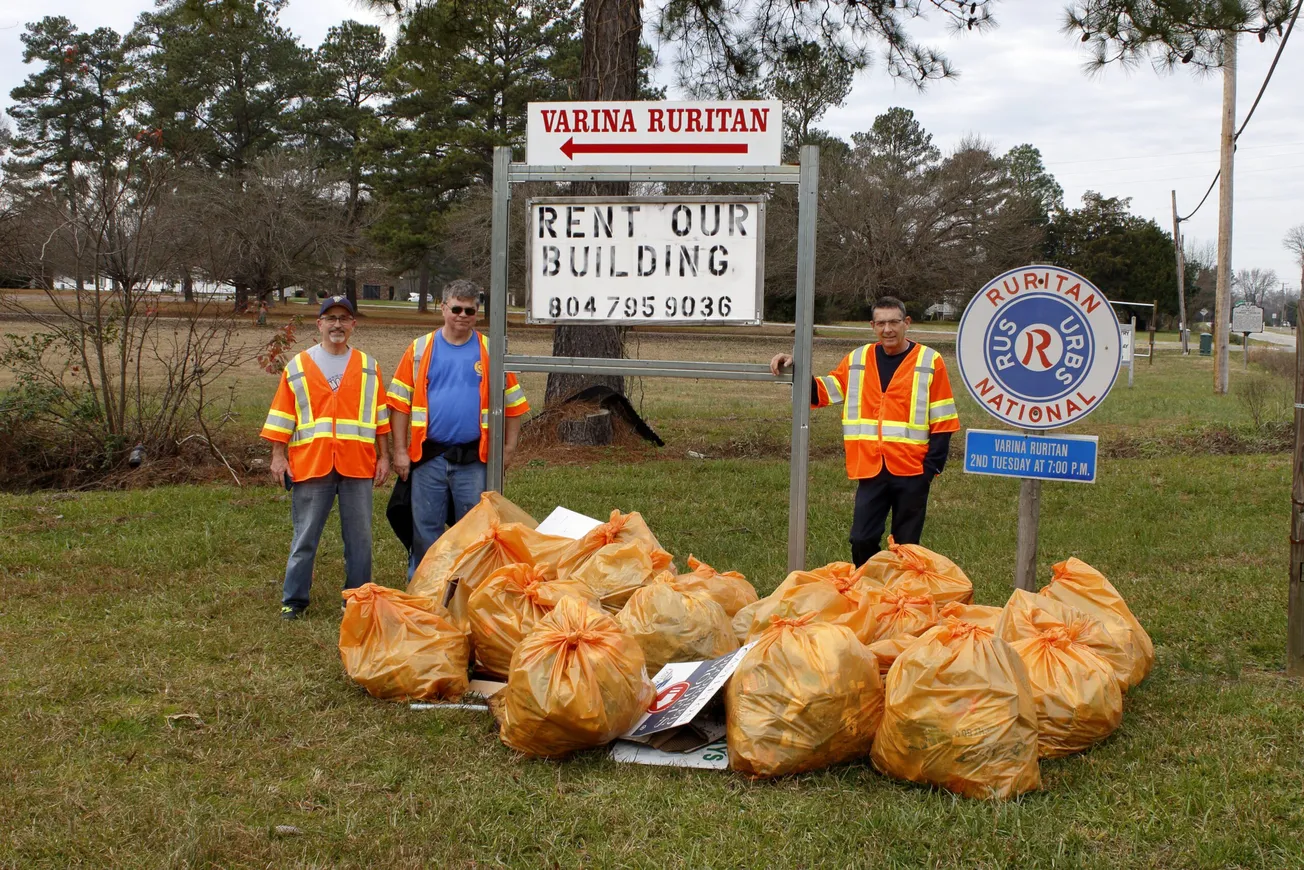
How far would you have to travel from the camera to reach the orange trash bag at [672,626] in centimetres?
466

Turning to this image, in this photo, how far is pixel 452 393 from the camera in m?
6.02

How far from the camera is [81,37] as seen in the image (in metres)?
41.2

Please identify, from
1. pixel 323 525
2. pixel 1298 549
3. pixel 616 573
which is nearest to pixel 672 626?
pixel 616 573

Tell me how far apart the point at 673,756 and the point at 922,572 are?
1641mm

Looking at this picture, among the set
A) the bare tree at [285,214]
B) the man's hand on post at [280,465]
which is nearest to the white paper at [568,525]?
the man's hand on post at [280,465]

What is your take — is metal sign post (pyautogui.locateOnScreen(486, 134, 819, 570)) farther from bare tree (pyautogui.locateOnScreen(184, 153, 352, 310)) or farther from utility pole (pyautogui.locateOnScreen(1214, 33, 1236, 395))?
bare tree (pyautogui.locateOnScreen(184, 153, 352, 310))

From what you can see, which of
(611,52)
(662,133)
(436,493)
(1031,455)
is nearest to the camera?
(1031,455)

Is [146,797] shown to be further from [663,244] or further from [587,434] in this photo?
[587,434]

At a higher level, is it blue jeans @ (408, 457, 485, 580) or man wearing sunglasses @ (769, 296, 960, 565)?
man wearing sunglasses @ (769, 296, 960, 565)

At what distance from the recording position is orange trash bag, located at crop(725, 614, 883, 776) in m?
3.77

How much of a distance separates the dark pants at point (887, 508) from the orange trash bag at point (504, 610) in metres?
1.85

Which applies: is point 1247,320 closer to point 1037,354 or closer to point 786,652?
point 1037,354

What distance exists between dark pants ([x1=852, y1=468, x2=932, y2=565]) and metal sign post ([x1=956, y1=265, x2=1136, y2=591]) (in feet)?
3.85

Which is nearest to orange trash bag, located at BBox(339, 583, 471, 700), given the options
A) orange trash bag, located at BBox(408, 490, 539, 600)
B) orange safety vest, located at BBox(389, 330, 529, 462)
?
orange trash bag, located at BBox(408, 490, 539, 600)
